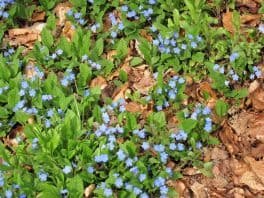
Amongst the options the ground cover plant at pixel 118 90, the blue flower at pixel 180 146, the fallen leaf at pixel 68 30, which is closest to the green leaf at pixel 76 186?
the ground cover plant at pixel 118 90

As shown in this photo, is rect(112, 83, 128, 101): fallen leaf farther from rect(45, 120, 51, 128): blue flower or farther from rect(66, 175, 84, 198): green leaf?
rect(66, 175, 84, 198): green leaf

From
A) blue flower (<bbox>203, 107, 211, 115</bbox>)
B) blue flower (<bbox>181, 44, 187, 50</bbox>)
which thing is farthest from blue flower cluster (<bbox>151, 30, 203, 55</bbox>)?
blue flower (<bbox>203, 107, 211, 115</bbox>)

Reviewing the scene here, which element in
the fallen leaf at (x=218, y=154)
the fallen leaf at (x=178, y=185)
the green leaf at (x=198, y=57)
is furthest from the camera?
the green leaf at (x=198, y=57)

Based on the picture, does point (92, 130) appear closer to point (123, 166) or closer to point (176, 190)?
point (123, 166)

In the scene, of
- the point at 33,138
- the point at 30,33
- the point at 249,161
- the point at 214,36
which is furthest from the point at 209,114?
the point at 30,33

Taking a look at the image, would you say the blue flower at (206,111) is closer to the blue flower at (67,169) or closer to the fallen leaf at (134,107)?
the fallen leaf at (134,107)

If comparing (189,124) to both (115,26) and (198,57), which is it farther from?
(115,26)

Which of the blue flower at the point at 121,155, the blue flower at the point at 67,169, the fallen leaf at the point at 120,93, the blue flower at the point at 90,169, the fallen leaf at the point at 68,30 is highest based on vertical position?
the fallen leaf at the point at 68,30
